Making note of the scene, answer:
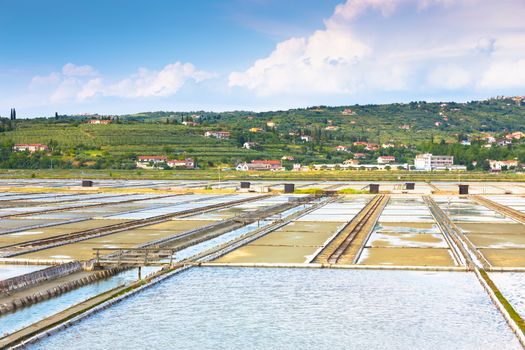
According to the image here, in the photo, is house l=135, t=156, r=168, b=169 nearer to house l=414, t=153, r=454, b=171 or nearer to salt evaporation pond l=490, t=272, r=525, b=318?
house l=414, t=153, r=454, b=171

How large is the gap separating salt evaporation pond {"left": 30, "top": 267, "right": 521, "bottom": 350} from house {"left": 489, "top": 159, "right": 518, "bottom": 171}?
497 feet

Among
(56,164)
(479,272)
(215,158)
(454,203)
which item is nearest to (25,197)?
(454,203)

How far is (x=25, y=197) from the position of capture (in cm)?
6219

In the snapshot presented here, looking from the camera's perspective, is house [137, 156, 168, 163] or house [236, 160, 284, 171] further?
house [236, 160, 284, 171]

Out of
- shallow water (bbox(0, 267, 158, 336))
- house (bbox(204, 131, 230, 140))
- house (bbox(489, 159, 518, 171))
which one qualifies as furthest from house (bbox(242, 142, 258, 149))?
shallow water (bbox(0, 267, 158, 336))

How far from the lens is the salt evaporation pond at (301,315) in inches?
585

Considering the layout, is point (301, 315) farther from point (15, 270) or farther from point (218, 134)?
point (218, 134)

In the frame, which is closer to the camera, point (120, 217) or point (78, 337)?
point (78, 337)

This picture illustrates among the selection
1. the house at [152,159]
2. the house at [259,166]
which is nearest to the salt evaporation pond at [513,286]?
the house at [259,166]

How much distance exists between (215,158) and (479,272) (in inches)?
5060

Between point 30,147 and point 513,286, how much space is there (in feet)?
453

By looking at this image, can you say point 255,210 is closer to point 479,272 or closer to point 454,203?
point 454,203

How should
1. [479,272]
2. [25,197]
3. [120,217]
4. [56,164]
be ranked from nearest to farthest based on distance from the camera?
[479,272] → [120,217] → [25,197] → [56,164]

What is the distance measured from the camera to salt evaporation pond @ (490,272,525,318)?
1800 centimetres
